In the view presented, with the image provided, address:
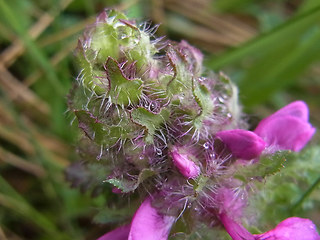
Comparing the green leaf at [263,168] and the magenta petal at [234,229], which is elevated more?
the green leaf at [263,168]

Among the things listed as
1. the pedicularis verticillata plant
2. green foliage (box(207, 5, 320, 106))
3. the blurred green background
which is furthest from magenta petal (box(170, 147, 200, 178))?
green foliage (box(207, 5, 320, 106))

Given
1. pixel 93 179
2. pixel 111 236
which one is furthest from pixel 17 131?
pixel 111 236

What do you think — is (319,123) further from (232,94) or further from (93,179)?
(93,179)

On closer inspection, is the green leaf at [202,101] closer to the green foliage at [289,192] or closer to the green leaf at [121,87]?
the green leaf at [121,87]

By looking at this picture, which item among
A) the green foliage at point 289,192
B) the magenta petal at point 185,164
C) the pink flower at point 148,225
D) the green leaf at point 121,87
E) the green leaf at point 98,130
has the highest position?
the green leaf at point 121,87

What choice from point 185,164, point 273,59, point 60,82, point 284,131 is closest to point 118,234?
point 185,164

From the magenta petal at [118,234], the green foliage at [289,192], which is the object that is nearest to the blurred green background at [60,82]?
the green foliage at [289,192]

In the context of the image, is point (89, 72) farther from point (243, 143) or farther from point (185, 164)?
point (243, 143)

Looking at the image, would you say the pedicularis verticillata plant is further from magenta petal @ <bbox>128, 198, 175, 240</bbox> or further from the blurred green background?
the blurred green background
